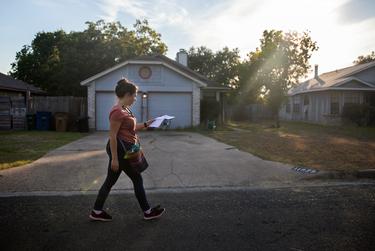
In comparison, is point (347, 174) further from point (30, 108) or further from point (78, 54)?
point (78, 54)

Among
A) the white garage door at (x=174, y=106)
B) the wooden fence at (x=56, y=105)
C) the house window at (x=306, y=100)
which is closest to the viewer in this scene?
the white garage door at (x=174, y=106)

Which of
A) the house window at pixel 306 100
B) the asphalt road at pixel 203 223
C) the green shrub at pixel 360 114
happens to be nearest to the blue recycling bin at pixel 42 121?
the asphalt road at pixel 203 223

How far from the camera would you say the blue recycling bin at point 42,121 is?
19203mm

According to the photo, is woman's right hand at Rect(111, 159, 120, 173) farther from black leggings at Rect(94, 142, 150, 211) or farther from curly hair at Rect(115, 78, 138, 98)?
curly hair at Rect(115, 78, 138, 98)

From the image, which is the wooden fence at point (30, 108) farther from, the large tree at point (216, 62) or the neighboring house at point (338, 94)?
the large tree at point (216, 62)

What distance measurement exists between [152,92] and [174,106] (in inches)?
60.0

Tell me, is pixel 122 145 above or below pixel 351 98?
below

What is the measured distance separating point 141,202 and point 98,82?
15976 millimetres

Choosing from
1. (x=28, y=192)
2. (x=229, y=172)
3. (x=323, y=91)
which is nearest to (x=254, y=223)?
(x=229, y=172)

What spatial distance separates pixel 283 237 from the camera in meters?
3.88

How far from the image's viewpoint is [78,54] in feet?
100

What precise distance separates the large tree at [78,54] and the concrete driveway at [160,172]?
2192 cm

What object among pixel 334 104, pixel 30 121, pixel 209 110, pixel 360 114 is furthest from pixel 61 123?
pixel 360 114

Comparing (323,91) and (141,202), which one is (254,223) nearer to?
(141,202)
